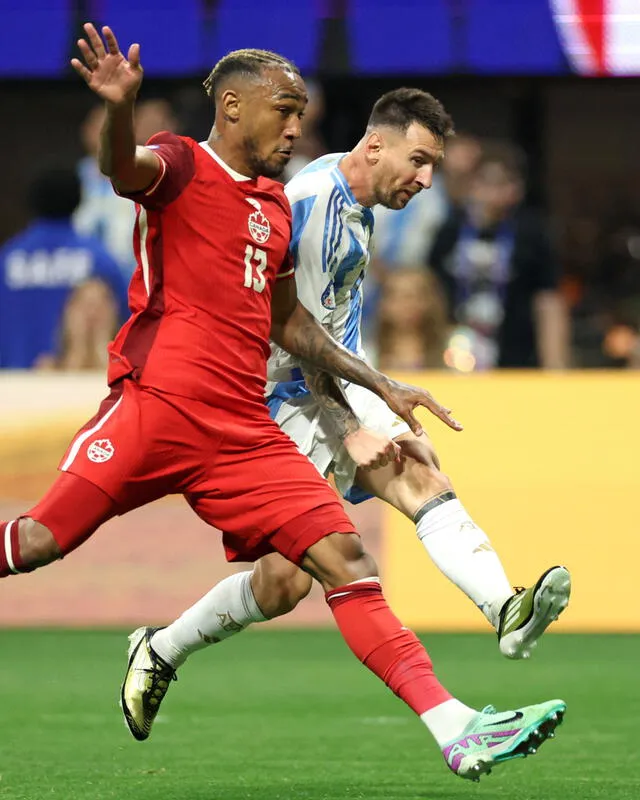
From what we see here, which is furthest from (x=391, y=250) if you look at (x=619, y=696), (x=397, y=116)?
(x=397, y=116)

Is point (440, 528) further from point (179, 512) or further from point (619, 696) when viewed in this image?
point (179, 512)

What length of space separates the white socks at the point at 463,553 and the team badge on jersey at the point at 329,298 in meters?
0.82

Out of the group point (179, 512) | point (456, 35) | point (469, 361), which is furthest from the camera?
point (456, 35)

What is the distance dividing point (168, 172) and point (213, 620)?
1.99 meters

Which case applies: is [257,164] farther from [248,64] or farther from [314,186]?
[314,186]

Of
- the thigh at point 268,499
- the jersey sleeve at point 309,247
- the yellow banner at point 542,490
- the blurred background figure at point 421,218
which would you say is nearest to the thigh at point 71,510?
the thigh at point 268,499

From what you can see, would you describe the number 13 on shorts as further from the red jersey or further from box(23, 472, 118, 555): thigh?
box(23, 472, 118, 555): thigh

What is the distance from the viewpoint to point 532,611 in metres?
5.33

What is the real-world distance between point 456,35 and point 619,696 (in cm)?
659

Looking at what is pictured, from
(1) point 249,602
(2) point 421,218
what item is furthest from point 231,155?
(2) point 421,218

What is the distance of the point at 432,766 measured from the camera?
6.26 metres

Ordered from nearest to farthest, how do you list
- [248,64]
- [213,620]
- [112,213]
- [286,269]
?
[248,64] < [286,269] < [213,620] < [112,213]

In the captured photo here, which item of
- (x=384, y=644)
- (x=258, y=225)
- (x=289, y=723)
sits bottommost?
(x=289, y=723)

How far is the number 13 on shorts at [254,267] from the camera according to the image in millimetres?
5477
